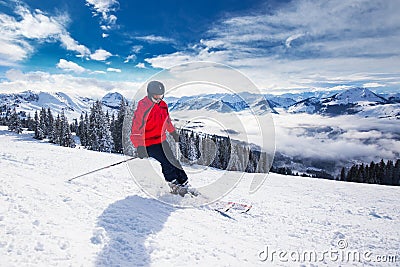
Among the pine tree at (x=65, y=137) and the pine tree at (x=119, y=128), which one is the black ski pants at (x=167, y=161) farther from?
the pine tree at (x=65, y=137)

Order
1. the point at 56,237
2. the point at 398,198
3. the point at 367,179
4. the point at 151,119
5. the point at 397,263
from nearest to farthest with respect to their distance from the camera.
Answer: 1. the point at 56,237
2. the point at 397,263
3. the point at 151,119
4. the point at 398,198
5. the point at 367,179

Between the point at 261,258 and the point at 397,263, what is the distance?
9.42ft

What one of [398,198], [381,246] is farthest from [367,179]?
[381,246]

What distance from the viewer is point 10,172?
739 centimetres

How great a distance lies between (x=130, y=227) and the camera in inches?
202

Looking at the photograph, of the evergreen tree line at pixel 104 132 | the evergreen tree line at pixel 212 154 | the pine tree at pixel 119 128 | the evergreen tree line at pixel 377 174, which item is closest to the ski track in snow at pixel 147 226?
the evergreen tree line at pixel 212 154

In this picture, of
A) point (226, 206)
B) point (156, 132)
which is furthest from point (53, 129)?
point (226, 206)

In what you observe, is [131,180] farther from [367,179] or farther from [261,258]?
[367,179]

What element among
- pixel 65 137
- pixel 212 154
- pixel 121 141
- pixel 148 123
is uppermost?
pixel 148 123

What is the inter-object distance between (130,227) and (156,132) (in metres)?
2.99

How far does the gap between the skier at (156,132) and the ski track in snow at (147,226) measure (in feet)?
2.61

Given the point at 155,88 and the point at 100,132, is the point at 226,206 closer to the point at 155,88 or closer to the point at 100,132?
the point at 155,88

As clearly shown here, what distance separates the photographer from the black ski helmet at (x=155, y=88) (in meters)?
7.20

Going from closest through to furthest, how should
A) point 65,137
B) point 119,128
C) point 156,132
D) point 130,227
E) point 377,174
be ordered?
point 130,227, point 156,132, point 119,128, point 65,137, point 377,174
